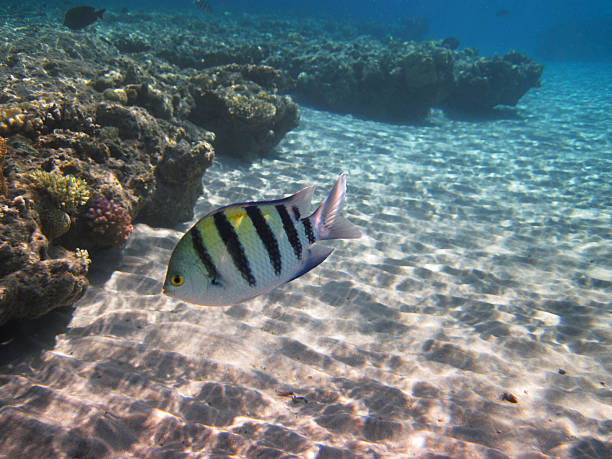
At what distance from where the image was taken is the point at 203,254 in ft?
5.45

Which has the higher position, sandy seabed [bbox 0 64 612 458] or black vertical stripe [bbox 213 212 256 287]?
black vertical stripe [bbox 213 212 256 287]

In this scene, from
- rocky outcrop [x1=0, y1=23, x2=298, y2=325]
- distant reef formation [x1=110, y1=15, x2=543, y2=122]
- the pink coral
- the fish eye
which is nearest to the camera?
the fish eye

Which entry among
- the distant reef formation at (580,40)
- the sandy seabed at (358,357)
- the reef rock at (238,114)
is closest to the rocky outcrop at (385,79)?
the reef rock at (238,114)

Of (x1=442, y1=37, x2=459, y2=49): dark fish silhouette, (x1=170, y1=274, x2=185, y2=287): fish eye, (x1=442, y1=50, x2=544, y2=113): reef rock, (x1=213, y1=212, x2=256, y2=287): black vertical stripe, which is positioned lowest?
(x1=170, y1=274, x2=185, y2=287): fish eye

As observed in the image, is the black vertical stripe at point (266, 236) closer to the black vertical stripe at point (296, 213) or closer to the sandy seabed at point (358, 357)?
the black vertical stripe at point (296, 213)

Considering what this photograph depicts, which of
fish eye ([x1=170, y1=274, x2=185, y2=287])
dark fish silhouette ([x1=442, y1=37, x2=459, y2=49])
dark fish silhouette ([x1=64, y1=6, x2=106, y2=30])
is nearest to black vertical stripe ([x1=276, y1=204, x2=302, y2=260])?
fish eye ([x1=170, y1=274, x2=185, y2=287])

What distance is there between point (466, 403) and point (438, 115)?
1737 centimetres

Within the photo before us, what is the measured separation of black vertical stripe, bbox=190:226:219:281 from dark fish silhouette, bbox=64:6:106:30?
1594cm

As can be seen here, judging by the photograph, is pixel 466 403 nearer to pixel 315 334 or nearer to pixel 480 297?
pixel 315 334

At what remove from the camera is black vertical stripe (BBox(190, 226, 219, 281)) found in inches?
65.2

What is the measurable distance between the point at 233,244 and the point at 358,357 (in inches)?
89.0

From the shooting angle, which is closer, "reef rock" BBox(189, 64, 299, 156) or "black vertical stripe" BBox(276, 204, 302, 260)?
"black vertical stripe" BBox(276, 204, 302, 260)

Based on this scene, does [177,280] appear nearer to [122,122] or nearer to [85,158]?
[85,158]

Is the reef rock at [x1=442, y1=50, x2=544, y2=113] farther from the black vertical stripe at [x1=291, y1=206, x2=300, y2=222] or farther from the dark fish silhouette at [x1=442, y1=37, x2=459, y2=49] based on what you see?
the black vertical stripe at [x1=291, y1=206, x2=300, y2=222]
